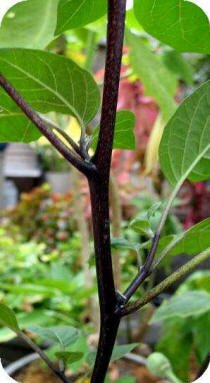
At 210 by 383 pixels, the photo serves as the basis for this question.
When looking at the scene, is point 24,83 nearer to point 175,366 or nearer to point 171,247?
point 171,247

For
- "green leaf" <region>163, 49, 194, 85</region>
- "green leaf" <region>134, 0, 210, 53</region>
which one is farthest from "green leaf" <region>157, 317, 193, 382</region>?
"green leaf" <region>134, 0, 210, 53</region>

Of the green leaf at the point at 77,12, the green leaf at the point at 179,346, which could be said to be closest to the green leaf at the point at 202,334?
the green leaf at the point at 179,346

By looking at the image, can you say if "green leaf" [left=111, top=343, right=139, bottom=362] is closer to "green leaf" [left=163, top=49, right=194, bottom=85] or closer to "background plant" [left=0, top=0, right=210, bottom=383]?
"background plant" [left=0, top=0, right=210, bottom=383]

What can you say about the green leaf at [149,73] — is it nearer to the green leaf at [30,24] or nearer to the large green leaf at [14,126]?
the green leaf at [30,24]

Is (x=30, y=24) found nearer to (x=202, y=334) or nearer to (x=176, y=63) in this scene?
(x=176, y=63)

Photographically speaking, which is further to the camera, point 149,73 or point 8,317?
point 149,73

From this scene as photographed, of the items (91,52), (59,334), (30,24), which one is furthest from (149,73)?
(59,334)
